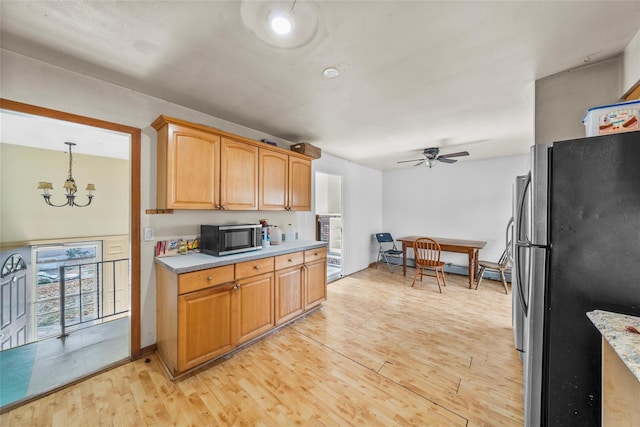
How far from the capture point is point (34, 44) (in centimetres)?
148

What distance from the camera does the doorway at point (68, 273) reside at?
188cm

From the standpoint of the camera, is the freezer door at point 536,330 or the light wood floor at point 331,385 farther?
the light wood floor at point 331,385

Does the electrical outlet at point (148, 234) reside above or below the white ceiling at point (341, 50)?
below

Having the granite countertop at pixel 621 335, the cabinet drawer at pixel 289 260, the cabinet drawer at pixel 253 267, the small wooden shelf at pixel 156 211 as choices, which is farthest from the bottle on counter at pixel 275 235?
the granite countertop at pixel 621 335

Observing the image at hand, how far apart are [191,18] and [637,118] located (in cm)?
239

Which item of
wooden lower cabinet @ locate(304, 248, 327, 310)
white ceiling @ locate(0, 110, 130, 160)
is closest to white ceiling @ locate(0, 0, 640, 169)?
white ceiling @ locate(0, 110, 130, 160)

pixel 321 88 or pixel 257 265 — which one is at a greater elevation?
pixel 321 88

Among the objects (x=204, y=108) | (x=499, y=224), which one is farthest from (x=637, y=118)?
(x=499, y=224)

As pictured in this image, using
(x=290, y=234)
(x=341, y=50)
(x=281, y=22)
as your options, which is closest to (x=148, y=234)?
(x=290, y=234)

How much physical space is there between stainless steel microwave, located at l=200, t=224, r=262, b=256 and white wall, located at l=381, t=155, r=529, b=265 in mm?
4234

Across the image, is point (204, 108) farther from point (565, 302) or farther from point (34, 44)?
point (565, 302)

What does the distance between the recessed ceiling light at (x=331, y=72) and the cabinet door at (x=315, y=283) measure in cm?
207

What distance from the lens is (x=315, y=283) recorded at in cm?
308

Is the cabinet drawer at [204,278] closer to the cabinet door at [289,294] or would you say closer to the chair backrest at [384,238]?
the cabinet door at [289,294]
